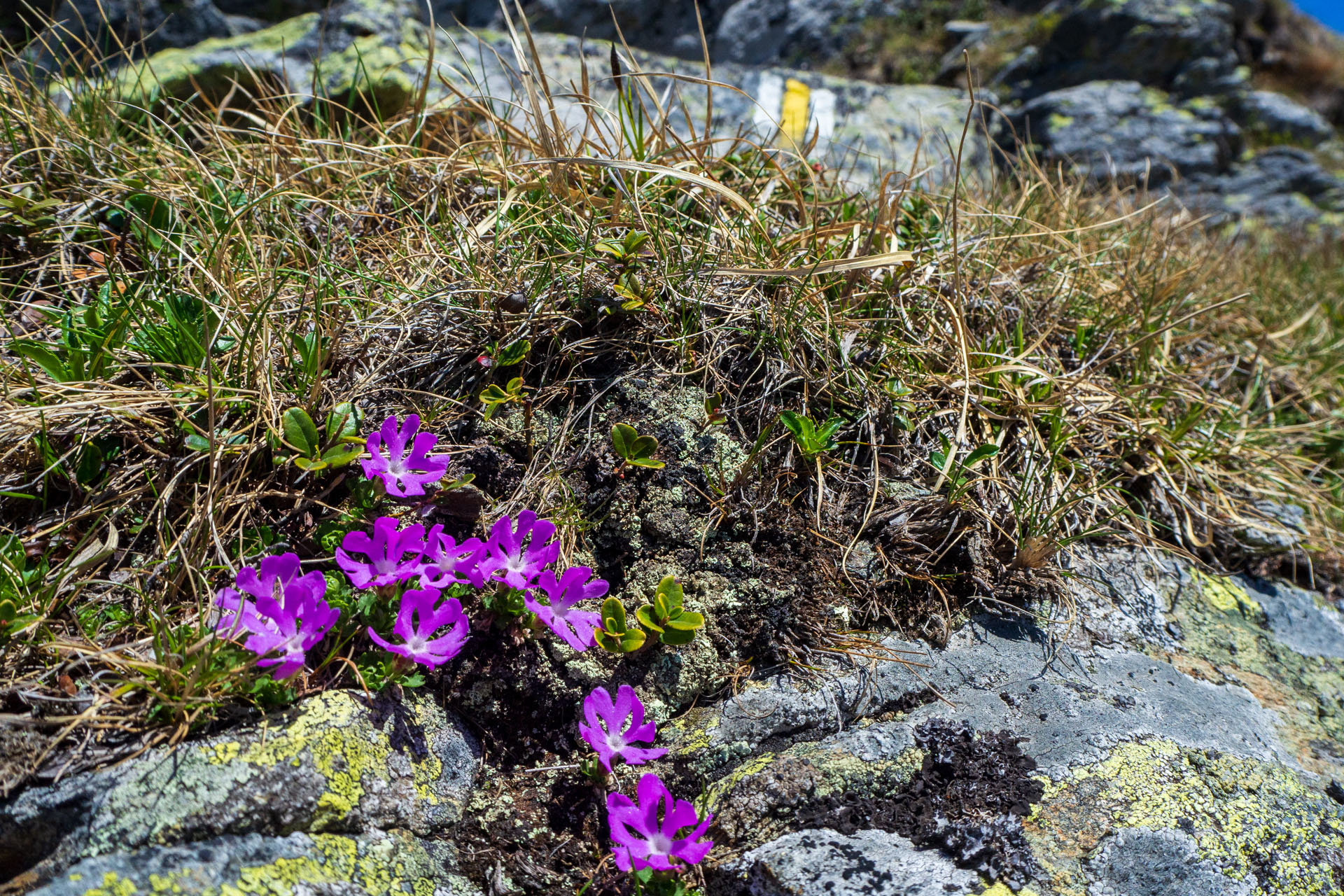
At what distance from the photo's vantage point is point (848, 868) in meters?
1.56

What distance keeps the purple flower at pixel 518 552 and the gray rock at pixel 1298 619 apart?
2.38 m

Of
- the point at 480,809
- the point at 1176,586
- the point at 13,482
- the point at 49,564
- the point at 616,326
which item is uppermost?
the point at 616,326

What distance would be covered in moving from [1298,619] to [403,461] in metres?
2.94

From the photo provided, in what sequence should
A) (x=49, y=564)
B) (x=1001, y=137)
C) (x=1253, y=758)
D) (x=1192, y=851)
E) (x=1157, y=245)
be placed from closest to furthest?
(x=1192, y=851), (x=49, y=564), (x=1253, y=758), (x=1157, y=245), (x=1001, y=137)

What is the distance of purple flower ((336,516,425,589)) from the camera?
172 centimetres

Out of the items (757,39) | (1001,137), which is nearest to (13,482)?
(1001,137)

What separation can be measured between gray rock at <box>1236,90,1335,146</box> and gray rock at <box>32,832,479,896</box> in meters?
10.1

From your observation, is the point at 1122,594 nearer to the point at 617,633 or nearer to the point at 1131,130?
the point at 617,633

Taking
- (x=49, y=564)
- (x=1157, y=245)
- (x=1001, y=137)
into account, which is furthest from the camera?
(x=1001, y=137)

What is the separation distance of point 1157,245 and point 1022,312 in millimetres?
1244

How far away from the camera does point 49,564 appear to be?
70.6 inches

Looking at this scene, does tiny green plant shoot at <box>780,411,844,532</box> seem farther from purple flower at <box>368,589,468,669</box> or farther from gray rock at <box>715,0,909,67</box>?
gray rock at <box>715,0,909,67</box>

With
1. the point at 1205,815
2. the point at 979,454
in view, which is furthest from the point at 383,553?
the point at 1205,815

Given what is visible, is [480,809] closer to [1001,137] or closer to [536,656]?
[536,656]
